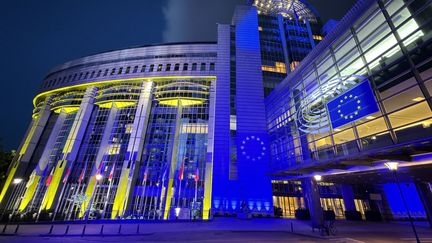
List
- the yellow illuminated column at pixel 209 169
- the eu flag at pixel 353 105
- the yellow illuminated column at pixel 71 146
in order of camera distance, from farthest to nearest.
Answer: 1. the yellow illuminated column at pixel 71 146
2. the yellow illuminated column at pixel 209 169
3. the eu flag at pixel 353 105

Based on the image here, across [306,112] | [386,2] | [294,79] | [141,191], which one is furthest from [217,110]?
[386,2]

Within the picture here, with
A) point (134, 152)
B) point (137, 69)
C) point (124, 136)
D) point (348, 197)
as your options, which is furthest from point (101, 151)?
point (348, 197)

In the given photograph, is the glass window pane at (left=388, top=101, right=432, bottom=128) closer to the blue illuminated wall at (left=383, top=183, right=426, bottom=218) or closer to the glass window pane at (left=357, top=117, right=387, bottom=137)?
the glass window pane at (left=357, top=117, right=387, bottom=137)

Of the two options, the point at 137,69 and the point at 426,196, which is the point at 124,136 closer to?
the point at 137,69

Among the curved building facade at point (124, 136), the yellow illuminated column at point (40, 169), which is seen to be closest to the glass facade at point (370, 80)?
the curved building facade at point (124, 136)

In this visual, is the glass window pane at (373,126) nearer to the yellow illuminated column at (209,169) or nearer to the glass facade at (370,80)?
the glass facade at (370,80)

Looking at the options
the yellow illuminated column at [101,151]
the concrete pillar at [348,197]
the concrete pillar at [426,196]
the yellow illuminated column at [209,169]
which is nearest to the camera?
the concrete pillar at [426,196]

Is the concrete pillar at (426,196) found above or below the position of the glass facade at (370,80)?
below

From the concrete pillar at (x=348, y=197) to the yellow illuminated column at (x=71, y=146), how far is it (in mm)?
51973

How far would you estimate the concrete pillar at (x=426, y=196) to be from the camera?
21578mm

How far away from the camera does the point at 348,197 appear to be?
30828mm

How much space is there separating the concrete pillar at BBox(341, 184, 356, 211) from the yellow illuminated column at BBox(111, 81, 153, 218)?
124 ft

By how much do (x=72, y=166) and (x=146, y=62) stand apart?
2763cm

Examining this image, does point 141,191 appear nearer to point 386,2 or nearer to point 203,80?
point 203,80
